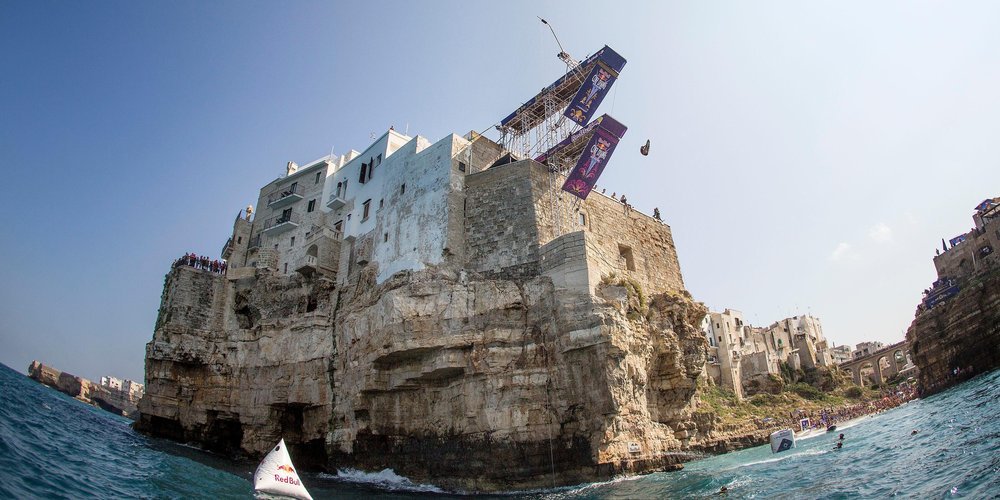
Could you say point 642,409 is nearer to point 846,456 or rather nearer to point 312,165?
point 846,456

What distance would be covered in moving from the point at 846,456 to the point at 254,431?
91.6ft

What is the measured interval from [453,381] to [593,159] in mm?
12712

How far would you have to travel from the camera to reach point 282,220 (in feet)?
130

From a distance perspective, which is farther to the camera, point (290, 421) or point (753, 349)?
point (753, 349)

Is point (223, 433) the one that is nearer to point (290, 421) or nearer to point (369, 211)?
point (290, 421)

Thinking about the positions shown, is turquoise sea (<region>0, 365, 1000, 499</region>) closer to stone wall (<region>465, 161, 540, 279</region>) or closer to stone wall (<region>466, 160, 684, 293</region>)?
stone wall (<region>466, 160, 684, 293</region>)

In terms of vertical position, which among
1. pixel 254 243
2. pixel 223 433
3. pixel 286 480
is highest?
pixel 254 243

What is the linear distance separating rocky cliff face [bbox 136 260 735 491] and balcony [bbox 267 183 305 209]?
31.6 feet

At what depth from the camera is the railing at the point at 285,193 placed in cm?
4050

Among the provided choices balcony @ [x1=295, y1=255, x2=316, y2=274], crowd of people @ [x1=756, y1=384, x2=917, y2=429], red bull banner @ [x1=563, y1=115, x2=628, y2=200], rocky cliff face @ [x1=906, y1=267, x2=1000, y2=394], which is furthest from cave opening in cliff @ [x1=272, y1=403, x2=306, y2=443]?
rocky cliff face @ [x1=906, y1=267, x2=1000, y2=394]

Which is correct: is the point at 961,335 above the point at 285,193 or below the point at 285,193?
below

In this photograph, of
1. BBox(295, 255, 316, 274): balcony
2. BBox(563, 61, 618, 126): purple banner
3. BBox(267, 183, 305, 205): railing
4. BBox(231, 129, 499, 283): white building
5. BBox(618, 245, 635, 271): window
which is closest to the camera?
BBox(231, 129, 499, 283): white building

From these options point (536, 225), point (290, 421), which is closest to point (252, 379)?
point (290, 421)

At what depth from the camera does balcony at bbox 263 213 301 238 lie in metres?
38.6
